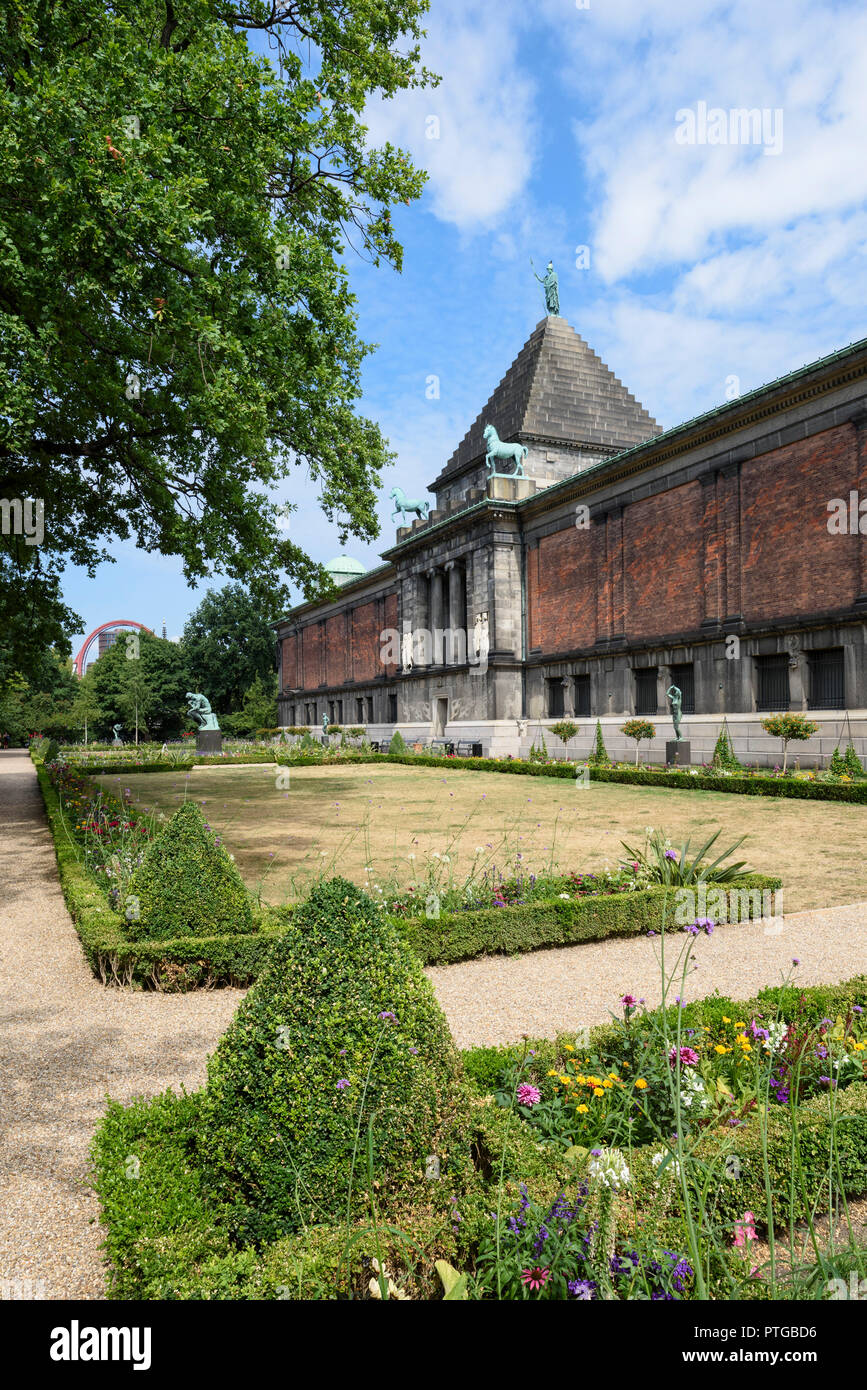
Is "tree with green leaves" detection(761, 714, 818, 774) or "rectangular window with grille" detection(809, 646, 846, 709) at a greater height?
"rectangular window with grille" detection(809, 646, 846, 709)

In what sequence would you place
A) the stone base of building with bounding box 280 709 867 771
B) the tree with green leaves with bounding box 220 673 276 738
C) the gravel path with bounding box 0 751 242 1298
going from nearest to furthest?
1. the gravel path with bounding box 0 751 242 1298
2. the stone base of building with bounding box 280 709 867 771
3. the tree with green leaves with bounding box 220 673 276 738

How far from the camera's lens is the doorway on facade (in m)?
44.7

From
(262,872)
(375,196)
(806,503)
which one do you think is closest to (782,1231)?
(262,872)

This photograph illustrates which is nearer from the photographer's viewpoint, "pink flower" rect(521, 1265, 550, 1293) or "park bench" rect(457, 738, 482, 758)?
"pink flower" rect(521, 1265, 550, 1293)

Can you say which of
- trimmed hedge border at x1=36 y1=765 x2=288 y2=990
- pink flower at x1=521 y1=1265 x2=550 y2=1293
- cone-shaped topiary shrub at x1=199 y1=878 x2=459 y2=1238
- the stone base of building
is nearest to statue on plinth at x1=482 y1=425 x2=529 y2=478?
the stone base of building

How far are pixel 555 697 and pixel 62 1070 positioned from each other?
110 ft

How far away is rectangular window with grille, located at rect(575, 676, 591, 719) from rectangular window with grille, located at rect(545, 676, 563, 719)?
116 cm

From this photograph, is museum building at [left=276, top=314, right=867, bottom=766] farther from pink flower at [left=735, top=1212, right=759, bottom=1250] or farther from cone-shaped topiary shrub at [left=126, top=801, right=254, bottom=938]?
pink flower at [left=735, top=1212, right=759, bottom=1250]

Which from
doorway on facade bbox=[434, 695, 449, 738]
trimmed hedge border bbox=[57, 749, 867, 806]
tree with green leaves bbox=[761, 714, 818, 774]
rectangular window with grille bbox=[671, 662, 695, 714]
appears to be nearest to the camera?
trimmed hedge border bbox=[57, 749, 867, 806]

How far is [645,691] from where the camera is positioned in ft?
105

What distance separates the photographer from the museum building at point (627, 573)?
970 inches

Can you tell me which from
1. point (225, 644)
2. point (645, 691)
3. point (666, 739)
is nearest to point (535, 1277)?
point (666, 739)

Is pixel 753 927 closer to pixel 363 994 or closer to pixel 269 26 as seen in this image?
pixel 363 994

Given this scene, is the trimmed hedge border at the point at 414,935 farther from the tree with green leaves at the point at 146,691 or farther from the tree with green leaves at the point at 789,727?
the tree with green leaves at the point at 146,691
